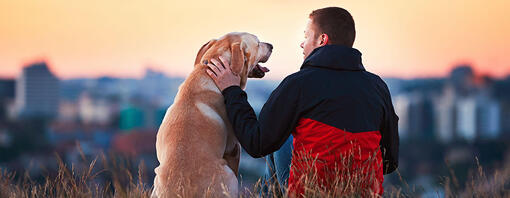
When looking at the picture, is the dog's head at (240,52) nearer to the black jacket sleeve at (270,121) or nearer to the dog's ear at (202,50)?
the dog's ear at (202,50)

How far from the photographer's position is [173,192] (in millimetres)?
3350

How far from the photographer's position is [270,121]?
3.31m

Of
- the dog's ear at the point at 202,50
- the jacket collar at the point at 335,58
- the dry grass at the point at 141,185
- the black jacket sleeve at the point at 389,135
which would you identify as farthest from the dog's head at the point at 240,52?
the black jacket sleeve at the point at 389,135

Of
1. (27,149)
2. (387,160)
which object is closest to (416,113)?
(27,149)

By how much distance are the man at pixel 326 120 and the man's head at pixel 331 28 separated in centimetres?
11

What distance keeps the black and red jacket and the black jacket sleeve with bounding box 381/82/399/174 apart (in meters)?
0.09

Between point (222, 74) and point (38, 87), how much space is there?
174 metres

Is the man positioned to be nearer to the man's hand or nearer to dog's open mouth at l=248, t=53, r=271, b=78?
the man's hand

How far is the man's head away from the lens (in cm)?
355

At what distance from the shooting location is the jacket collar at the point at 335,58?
3307 mm

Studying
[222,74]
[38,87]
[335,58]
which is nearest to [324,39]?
[335,58]

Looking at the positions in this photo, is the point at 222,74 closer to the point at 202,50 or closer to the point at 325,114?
the point at 202,50

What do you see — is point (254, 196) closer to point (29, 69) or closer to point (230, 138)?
point (230, 138)

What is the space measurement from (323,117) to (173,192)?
940mm
